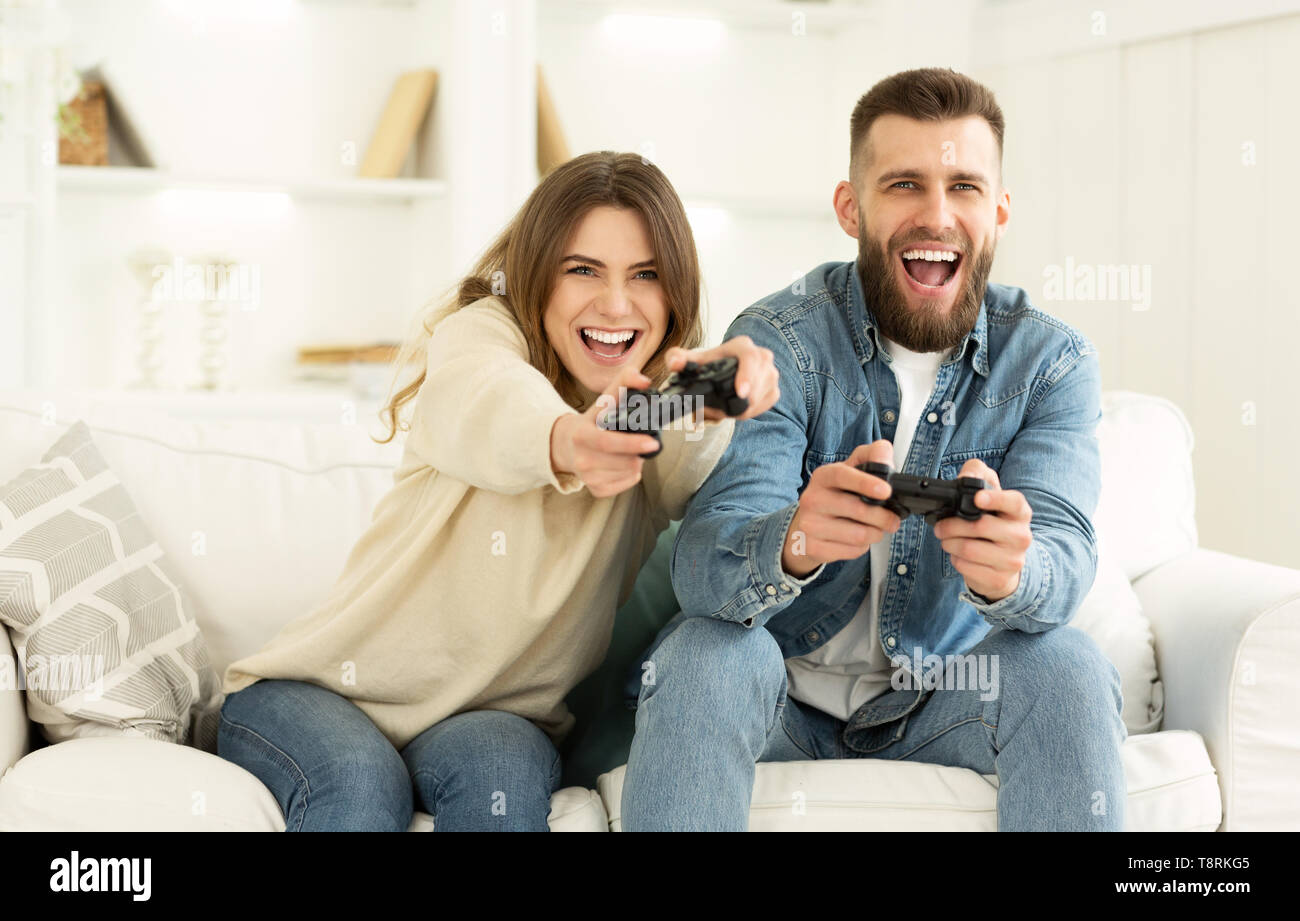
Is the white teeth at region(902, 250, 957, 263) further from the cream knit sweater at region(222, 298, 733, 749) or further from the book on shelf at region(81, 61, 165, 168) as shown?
the book on shelf at region(81, 61, 165, 168)

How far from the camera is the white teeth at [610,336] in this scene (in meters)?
1.45

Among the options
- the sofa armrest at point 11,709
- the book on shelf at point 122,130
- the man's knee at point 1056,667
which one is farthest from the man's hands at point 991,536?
the book on shelf at point 122,130

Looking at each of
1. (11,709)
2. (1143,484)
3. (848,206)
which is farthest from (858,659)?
(11,709)

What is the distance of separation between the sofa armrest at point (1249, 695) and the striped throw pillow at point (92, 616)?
1211 mm

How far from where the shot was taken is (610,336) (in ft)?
4.76

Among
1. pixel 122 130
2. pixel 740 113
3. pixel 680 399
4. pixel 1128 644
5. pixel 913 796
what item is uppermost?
pixel 740 113

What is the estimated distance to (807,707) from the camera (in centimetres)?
153

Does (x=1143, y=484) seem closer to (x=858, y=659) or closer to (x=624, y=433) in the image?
(x=858, y=659)

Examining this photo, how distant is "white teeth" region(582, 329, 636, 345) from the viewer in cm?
145

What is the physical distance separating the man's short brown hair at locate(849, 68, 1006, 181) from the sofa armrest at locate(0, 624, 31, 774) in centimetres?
115

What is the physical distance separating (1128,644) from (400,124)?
7.27 feet

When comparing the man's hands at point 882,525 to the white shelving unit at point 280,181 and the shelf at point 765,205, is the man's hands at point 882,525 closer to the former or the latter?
the white shelving unit at point 280,181
